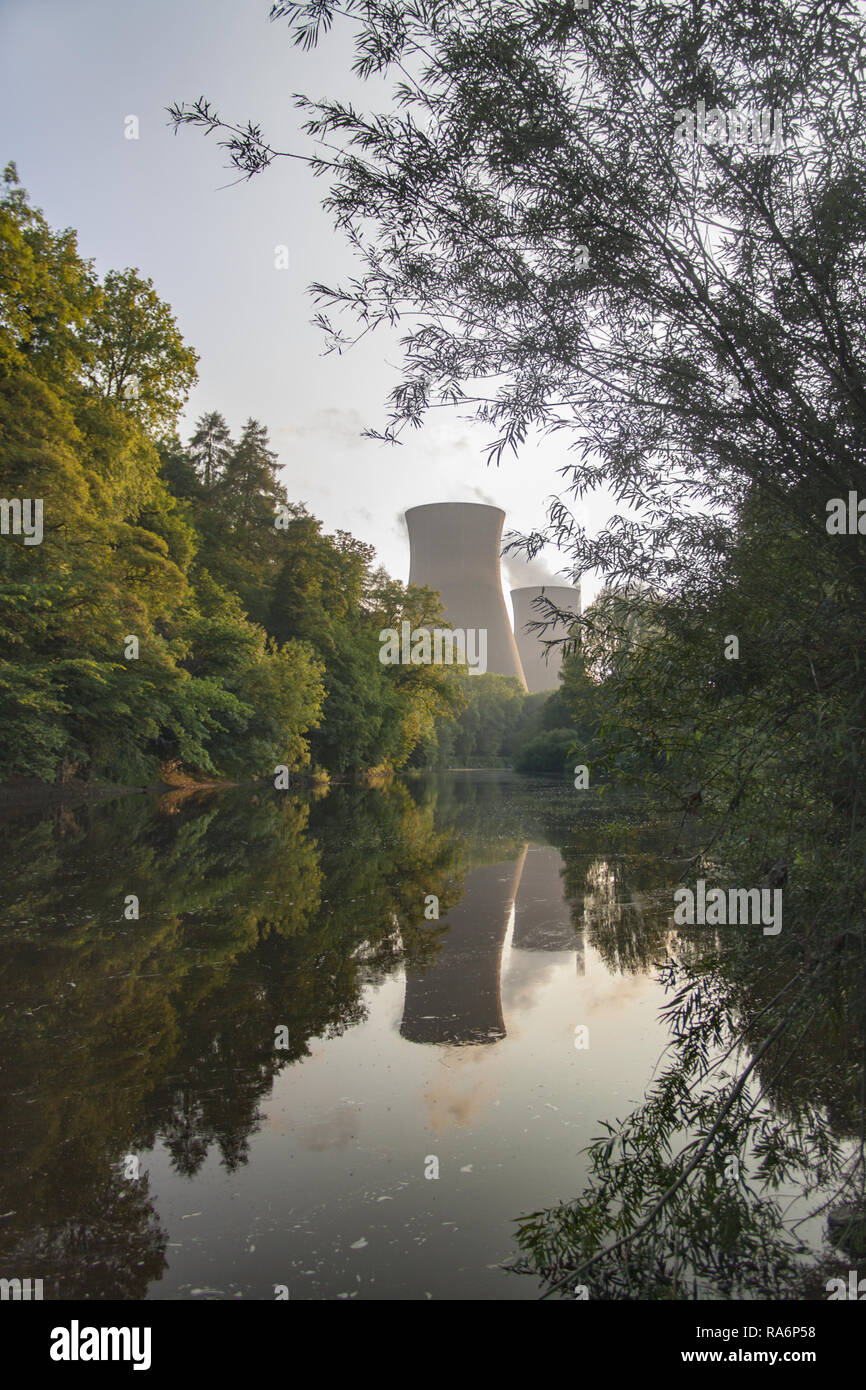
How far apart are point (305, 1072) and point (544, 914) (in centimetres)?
431

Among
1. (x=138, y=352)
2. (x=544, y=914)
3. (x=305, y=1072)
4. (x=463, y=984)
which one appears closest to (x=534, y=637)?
(x=138, y=352)

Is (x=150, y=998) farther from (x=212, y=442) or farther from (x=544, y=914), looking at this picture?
(x=212, y=442)

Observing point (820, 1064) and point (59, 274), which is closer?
point (820, 1064)

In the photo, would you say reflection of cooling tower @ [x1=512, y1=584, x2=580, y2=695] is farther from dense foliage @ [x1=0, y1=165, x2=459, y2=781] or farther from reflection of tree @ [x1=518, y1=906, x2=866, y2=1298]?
reflection of tree @ [x1=518, y1=906, x2=866, y2=1298]

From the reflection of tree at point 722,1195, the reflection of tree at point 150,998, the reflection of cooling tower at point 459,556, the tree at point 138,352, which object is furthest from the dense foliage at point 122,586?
the reflection of tree at point 722,1195

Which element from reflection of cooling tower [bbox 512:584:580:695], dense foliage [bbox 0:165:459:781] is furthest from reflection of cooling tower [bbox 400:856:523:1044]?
reflection of cooling tower [bbox 512:584:580:695]

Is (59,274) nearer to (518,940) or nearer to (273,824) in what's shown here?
(273,824)

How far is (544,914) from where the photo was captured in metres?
8.02

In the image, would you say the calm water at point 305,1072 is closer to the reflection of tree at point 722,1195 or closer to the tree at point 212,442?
the reflection of tree at point 722,1195

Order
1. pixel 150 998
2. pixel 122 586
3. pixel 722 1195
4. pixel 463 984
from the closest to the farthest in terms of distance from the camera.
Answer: pixel 722 1195
pixel 150 998
pixel 463 984
pixel 122 586

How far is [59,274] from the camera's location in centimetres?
1889
